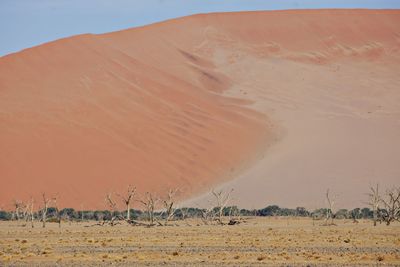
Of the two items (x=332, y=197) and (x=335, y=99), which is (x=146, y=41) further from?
(x=332, y=197)

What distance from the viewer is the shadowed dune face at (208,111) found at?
6856cm

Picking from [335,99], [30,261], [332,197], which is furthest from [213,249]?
[335,99]

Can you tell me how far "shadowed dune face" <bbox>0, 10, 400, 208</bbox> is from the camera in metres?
68.6

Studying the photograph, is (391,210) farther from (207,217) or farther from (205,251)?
(205,251)

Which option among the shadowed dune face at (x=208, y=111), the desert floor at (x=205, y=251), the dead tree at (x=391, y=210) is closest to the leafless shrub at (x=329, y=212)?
the dead tree at (x=391, y=210)

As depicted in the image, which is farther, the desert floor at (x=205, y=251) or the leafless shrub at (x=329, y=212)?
the leafless shrub at (x=329, y=212)

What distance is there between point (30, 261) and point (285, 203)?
47.3 metres

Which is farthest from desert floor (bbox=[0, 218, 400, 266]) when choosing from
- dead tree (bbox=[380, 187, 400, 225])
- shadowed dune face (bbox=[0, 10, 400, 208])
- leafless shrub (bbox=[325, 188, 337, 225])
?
shadowed dune face (bbox=[0, 10, 400, 208])

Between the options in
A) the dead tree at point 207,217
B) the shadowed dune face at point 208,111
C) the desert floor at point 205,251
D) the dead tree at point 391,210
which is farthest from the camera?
the shadowed dune face at point 208,111

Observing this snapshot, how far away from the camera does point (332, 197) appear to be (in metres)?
66.4

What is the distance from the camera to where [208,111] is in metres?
78.6

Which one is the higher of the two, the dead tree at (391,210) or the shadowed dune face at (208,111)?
the shadowed dune face at (208,111)

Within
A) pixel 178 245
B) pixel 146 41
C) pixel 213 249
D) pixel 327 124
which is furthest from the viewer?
pixel 146 41

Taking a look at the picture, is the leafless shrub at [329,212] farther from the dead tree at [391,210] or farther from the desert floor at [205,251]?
the desert floor at [205,251]
